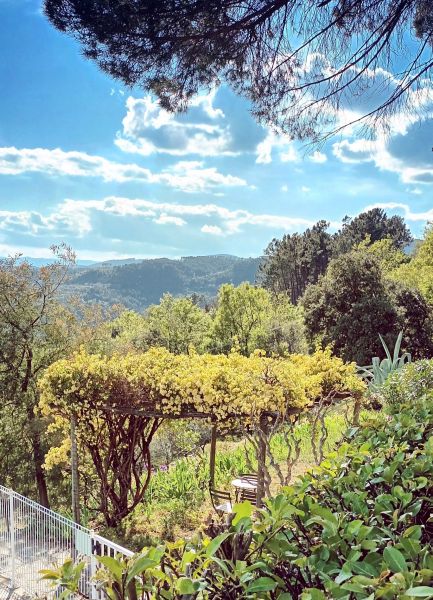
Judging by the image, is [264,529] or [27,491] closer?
[264,529]

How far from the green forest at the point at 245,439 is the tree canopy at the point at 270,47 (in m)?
2.54

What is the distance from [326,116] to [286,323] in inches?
594

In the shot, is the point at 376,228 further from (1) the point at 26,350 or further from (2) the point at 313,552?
(2) the point at 313,552

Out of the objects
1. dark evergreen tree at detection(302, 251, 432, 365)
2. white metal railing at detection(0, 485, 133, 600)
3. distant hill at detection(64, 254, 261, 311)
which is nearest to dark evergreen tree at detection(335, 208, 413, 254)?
dark evergreen tree at detection(302, 251, 432, 365)

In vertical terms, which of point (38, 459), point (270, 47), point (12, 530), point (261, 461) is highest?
point (270, 47)

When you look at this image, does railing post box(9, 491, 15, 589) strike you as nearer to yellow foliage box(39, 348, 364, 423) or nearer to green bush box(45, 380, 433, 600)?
yellow foliage box(39, 348, 364, 423)

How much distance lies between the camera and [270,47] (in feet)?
14.6

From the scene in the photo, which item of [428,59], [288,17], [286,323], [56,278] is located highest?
[288,17]

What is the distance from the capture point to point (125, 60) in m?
4.12

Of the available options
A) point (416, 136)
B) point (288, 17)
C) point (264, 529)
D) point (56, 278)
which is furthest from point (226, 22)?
point (56, 278)

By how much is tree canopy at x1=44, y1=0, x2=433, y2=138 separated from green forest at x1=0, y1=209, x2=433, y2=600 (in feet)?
8.35

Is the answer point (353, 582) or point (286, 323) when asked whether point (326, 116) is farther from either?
point (286, 323)

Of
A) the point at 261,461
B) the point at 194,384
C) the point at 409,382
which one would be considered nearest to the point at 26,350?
the point at 194,384

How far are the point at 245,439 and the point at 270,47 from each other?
5.31 m
